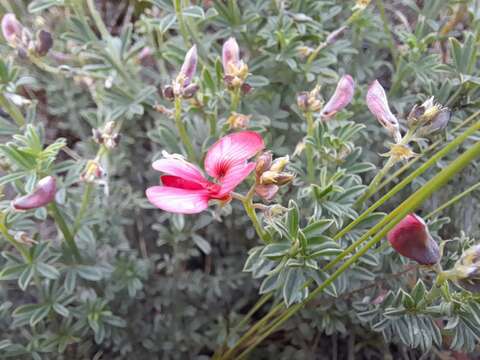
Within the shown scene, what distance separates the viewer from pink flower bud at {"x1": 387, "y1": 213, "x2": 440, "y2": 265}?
1.17 meters

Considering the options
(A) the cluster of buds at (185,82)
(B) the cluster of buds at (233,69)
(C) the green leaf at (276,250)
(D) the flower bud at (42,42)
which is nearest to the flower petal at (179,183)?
(C) the green leaf at (276,250)

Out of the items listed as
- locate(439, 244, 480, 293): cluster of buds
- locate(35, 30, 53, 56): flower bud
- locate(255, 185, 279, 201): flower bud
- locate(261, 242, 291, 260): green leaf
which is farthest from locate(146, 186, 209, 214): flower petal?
locate(35, 30, 53, 56): flower bud

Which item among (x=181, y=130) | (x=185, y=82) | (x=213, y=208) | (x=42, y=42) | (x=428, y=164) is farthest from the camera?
(x=213, y=208)

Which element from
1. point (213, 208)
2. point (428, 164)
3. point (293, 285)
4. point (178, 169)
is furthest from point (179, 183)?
point (213, 208)

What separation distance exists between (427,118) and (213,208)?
90 centimetres

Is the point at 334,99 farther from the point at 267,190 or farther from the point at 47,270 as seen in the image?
the point at 47,270

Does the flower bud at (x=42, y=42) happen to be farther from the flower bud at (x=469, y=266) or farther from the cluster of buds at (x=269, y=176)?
the flower bud at (x=469, y=266)

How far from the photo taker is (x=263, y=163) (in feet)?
3.82

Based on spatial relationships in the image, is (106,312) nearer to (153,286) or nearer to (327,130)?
(153,286)

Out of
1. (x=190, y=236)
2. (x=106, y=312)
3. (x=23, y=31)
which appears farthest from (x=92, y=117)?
(x=106, y=312)

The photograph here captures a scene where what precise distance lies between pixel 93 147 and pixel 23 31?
1.88 feet

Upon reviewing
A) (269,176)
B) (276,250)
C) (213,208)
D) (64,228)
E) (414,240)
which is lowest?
(213,208)

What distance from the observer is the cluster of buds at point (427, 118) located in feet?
4.21

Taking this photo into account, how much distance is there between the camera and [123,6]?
2.84 m
